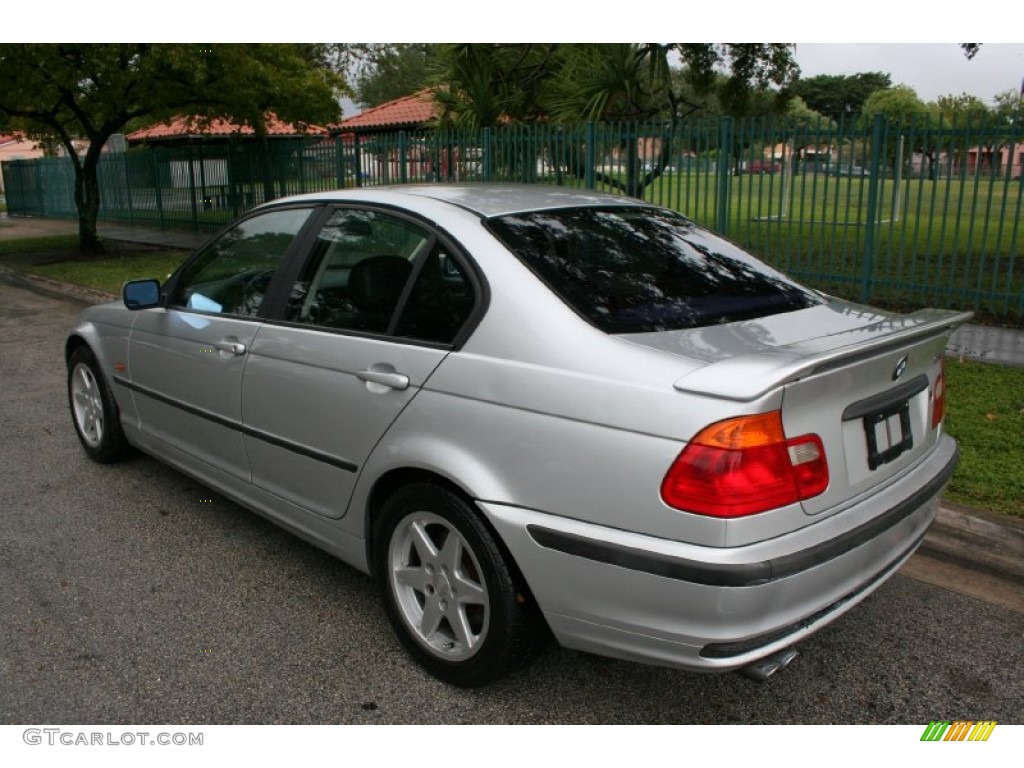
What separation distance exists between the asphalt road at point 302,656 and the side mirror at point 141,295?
1.08 m

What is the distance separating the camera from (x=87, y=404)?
5227mm

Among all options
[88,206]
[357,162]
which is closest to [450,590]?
[357,162]

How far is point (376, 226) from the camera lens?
133 inches

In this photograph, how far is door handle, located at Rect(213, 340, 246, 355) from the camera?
3.68 metres

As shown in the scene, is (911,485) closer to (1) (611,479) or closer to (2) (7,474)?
(1) (611,479)

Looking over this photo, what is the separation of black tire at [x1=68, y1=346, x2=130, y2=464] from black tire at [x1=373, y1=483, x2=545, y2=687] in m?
2.56

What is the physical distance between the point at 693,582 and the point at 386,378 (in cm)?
126

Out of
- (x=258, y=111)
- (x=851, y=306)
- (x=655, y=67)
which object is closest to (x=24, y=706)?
(x=851, y=306)

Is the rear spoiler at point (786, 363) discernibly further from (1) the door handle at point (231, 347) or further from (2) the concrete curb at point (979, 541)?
(1) the door handle at point (231, 347)

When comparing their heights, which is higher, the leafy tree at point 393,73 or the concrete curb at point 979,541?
the leafy tree at point 393,73

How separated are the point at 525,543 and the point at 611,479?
0.36 meters

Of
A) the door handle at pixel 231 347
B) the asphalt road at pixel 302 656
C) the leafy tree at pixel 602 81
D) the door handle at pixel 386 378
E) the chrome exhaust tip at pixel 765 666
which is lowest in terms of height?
the asphalt road at pixel 302 656

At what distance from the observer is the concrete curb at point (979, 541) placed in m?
3.77

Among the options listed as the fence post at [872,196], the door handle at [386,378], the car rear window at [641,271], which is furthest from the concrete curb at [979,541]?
the fence post at [872,196]
